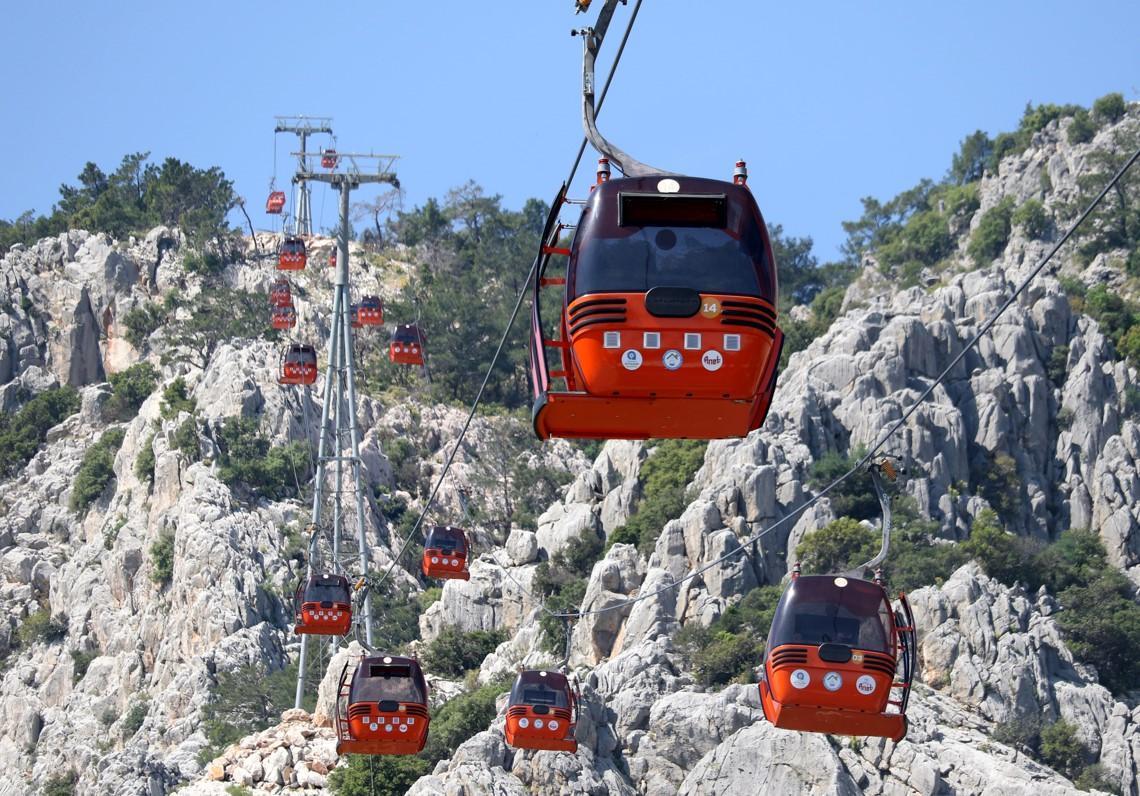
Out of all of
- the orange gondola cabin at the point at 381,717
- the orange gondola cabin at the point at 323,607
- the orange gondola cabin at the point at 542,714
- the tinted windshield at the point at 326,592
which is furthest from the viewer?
the tinted windshield at the point at 326,592

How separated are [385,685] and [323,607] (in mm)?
12072

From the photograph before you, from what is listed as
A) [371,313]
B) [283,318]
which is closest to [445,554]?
[371,313]

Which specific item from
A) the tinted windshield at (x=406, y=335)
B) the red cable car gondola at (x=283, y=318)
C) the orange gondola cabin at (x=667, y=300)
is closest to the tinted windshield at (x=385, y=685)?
the orange gondola cabin at (x=667, y=300)

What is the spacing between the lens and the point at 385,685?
3969 cm

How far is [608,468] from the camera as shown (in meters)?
72.4

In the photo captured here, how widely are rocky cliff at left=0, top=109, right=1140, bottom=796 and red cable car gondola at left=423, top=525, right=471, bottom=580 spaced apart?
4791 millimetres

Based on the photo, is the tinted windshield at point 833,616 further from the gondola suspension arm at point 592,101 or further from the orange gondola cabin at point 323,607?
the orange gondola cabin at point 323,607

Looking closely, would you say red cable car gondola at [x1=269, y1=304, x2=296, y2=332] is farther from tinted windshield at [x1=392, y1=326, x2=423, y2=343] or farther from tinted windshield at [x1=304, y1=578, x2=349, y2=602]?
tinted windshield at [x1=304, y1=578, x2=349, y2=602]

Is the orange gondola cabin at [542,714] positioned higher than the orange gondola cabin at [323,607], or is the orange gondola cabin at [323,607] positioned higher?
the orange gondola cabin at [323,607]

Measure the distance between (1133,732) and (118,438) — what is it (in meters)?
51.5

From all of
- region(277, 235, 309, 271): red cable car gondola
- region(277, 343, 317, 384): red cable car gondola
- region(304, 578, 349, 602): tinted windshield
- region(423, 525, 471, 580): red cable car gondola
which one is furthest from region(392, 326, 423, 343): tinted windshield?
region(304, 578, 349, 602): tinted windshield

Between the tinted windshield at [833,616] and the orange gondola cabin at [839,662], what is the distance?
0.01 m

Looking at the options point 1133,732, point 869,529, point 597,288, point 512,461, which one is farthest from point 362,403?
point 597,288

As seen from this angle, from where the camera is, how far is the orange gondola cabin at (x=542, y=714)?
42.6 m
